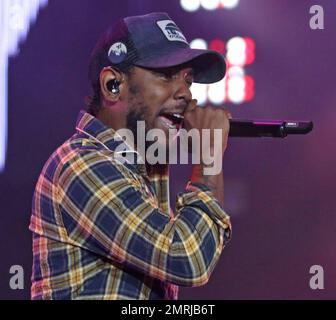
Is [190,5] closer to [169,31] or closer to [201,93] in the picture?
[201,93]

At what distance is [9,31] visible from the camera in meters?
1.96

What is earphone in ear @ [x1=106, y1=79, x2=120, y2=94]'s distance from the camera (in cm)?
121

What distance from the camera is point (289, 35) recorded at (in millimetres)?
2080

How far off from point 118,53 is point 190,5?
35.1 inches

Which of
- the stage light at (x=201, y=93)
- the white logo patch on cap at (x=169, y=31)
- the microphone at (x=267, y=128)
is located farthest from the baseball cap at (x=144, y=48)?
the stage light at (x=201, y=93)

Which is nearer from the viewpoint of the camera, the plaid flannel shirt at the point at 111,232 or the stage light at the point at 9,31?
the plaid flannel shirt at the point at 111,232

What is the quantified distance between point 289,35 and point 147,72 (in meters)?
0.98

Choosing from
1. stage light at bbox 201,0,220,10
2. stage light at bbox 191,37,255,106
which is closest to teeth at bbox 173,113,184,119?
stage light at bbox 191,37,255,106

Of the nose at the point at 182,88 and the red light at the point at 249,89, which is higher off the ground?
the red light at the point at 249,89

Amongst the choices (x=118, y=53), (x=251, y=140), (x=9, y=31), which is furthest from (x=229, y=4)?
(x=118, y=53)

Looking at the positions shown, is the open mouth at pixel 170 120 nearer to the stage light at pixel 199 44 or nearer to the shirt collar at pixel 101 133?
the shirt collar at pixel 101 133

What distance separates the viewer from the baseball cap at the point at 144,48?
3.88 feet

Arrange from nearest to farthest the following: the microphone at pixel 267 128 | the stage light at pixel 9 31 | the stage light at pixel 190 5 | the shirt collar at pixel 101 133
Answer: the shirt collar at pixel 101 133
the microphone at pixel 267 128
the stage light at pixel 9 31
the stage light at pixel 190 5

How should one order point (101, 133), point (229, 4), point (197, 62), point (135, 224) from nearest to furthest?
point (135, 224) < point (101, 133) < point (197, 62) < point (229, 4)
